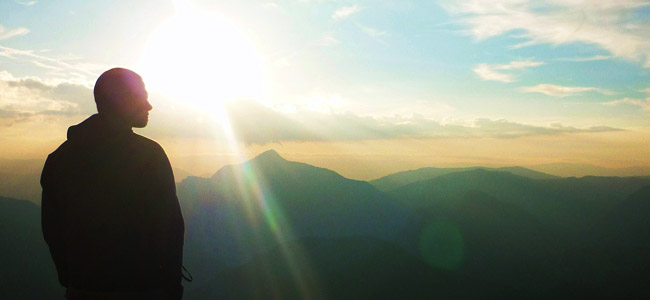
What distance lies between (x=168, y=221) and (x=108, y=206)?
49 centimetres

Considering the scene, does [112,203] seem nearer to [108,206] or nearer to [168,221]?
[108,206]

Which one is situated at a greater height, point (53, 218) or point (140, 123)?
point (140, 123)

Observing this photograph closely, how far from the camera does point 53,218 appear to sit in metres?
3.22

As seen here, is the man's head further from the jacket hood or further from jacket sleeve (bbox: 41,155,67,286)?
jacket sleeve (bbox: 41,155,67,286)

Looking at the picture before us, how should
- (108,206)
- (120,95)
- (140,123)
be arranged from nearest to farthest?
(108,206)
(120,95)
(140,123)

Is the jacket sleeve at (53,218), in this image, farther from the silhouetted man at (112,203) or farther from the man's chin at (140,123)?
the man's chin at (140,123)

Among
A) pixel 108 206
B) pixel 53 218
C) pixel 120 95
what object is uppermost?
pixel 120 95

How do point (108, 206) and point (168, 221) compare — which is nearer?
point (108, 206)

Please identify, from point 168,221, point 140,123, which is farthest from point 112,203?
point 140,123

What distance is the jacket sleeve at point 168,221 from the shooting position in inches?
125

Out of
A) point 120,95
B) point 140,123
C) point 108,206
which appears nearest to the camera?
point 108,206

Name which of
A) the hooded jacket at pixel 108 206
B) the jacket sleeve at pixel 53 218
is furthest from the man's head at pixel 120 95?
the jacket sleeve at pixel 53 218

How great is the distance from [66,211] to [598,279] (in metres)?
256

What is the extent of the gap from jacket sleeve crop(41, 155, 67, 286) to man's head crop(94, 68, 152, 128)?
65 cm
